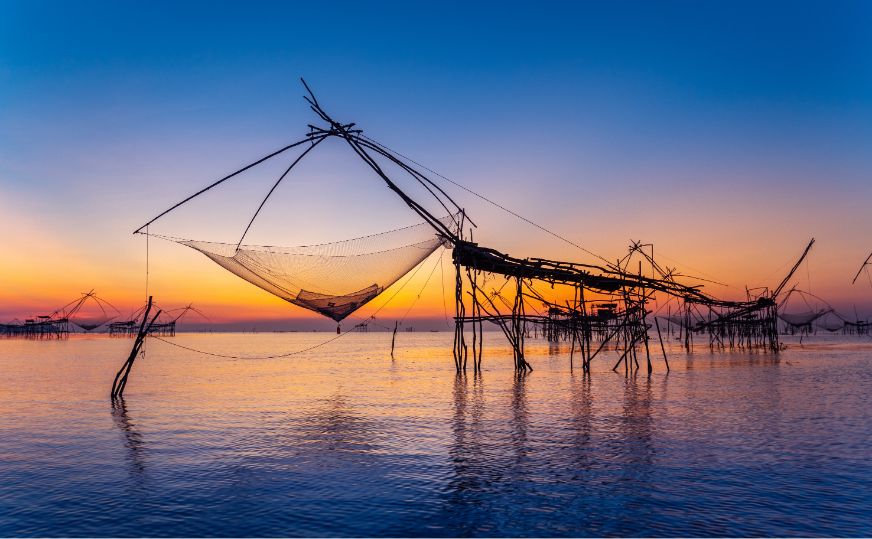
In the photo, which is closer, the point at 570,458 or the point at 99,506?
the point at 99,506

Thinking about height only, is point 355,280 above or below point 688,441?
above

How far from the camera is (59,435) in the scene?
12383mm

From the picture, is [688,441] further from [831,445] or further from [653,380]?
[653,380]

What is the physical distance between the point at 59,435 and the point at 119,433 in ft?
4.10

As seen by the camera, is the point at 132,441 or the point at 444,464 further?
the point at 132,441

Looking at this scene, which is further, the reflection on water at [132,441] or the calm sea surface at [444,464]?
the reflection on water at [132,441]

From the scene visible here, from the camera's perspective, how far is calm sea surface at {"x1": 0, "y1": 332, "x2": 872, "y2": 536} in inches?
263

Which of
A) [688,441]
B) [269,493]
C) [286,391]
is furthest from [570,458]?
[286,391]

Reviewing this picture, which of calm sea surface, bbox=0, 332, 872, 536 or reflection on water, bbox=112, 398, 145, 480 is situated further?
reflection on water, bbox=112, 398, 145, 480

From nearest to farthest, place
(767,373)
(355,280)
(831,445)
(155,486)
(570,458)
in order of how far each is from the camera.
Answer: (155,486) → (570,458) → (831,445) → (355,280) → (767,373)

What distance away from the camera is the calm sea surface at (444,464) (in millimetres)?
6676

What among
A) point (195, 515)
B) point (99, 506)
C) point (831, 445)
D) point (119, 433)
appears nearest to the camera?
point (195, 515)

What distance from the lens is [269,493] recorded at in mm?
7758

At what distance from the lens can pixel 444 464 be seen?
29.8ft
